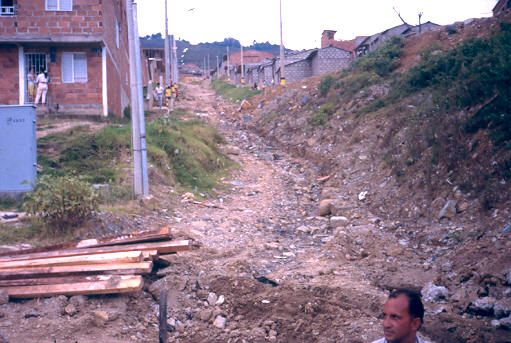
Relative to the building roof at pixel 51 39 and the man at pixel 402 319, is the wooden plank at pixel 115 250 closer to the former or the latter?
the man at pixel 402 319

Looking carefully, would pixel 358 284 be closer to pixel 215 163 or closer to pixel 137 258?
pixel 137 258

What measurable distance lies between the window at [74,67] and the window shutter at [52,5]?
4.68 ft

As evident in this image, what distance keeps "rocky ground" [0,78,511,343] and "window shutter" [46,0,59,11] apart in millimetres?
9075

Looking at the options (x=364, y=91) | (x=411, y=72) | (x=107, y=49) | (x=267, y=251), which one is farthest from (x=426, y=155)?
(x=107, y=49)

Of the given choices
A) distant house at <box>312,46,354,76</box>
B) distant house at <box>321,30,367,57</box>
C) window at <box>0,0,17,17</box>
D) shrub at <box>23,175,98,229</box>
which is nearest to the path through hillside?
shrub at <box>23,175,98,229</box>

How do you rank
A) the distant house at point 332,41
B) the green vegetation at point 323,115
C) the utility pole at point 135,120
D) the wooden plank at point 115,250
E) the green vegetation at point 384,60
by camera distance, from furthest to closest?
the distant house at point 332,41, the green vegetation at point 384,60, the green vegetation at point 323,115, the utility pole at point 135,120, the wooden plank at point 115,250

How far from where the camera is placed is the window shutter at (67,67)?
19719mm

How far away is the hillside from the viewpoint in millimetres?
7336

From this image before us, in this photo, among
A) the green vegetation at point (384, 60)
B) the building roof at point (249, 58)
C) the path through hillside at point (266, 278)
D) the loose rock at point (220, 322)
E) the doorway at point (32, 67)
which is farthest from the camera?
the building roof at point (249, 58)

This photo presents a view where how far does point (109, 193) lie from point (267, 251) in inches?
134

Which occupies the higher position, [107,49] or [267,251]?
[107,49]

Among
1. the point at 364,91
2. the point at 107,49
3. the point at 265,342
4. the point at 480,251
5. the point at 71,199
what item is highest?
the point at 107,49

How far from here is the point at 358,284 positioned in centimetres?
805

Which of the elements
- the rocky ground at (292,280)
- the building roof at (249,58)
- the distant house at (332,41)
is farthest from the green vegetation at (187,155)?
the building roof at (249,58)
